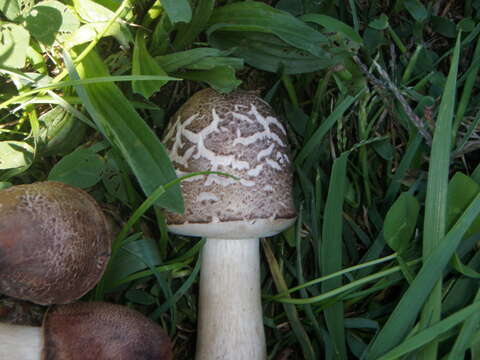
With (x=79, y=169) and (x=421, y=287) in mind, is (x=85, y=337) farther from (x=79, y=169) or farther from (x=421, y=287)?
(x=421, y=287)

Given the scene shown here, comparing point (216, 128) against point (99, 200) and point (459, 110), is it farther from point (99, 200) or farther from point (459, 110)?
point (459, 110)

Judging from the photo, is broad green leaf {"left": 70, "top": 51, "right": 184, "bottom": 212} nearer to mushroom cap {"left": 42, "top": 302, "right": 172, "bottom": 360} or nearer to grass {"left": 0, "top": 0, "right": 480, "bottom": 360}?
grass {"left": 0, "top": 0, "right": 480, "bottom": 360}

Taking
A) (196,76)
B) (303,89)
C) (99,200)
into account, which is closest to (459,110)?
(303,89)

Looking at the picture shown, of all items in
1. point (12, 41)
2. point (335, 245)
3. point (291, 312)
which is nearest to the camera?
point (12, 41)

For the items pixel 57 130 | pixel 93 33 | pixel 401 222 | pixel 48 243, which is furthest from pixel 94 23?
pixel 401 222

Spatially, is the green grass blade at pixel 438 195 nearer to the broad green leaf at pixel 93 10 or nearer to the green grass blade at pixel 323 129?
the green grass blade at pixel 323 129

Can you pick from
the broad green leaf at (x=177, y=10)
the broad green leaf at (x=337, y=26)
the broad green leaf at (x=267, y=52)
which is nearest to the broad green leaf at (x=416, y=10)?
the broad green leaf at (x=337, y=26)
